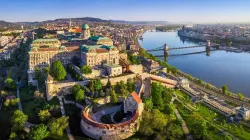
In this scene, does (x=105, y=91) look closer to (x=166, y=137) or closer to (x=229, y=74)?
(x=166, y=137)

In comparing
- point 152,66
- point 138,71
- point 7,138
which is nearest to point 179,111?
point 138,71

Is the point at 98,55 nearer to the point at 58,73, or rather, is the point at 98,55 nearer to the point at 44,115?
the point at 58,73

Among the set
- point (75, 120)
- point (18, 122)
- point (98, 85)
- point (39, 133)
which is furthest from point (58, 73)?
point (39, 133)

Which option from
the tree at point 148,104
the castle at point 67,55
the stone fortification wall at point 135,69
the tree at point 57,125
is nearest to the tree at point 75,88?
the tree at point 57,125

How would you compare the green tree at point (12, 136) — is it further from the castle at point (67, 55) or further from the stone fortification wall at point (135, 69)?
the stone fortification wall at point (135, 69)

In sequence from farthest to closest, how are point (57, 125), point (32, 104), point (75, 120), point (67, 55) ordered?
point (67, 55)
point (32, 104)
point (75, 120)
point (57, 125)
